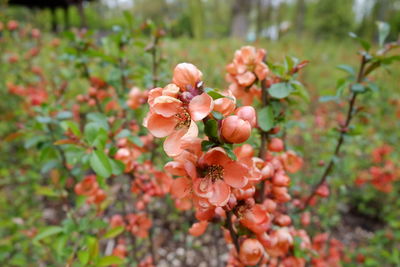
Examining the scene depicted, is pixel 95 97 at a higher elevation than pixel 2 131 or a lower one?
higher

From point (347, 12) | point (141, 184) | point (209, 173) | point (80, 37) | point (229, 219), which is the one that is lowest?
point (347, 12)

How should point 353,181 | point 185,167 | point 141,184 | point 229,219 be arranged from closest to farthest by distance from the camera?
point 185,167 < point 229,219 < point 141,184 < point 353,181

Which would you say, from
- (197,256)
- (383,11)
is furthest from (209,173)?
(383,11)

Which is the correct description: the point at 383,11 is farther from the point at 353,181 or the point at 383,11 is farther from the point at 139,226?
the point at 139,226

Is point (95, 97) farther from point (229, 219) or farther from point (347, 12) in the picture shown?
point (347, 12)

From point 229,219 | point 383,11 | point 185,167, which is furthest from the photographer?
point 383,11

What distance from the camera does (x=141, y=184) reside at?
140 centimetres

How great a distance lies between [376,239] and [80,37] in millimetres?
2759

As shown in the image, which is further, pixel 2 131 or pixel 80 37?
pixel 2 131

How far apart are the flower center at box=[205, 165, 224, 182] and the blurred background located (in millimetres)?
3243

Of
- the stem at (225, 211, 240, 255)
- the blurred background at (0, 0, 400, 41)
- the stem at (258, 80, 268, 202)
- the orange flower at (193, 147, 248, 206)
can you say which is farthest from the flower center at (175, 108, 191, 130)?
the blurred background at (0, 0, 400, 41)

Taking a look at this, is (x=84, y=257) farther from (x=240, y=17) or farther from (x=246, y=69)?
(x=240, y=17)

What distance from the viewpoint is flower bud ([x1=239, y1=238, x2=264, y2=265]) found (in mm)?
856

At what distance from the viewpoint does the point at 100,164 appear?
1.04m
